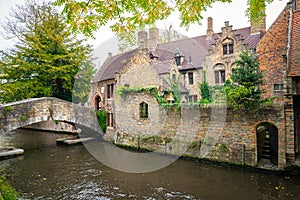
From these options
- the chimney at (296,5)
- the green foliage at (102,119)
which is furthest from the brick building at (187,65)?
the chimney at (296,5)

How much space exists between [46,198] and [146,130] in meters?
7.01

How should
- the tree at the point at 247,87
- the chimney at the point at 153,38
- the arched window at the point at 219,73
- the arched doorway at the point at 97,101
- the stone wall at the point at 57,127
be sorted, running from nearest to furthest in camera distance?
1. the tree at the point at 247,87
2. the arched doorway at the point at 97,101
3. the arched window at the point at 219,73
4. the stone wall at the point at 57,127
5. the chimney at the point at 153,38

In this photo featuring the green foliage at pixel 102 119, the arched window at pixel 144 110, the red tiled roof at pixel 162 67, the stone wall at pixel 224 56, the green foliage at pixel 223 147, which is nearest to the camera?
the green foliage at pixel 223 147

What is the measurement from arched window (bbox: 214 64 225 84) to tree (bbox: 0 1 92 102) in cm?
1272

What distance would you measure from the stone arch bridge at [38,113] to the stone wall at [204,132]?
3974mm

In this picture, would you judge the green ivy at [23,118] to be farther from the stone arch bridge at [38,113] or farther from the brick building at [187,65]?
the brick building at [187,65]

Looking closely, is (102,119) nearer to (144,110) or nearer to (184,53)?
(144,110)

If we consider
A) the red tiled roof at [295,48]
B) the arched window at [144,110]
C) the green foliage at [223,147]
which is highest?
the red tiled roof at [295,48]

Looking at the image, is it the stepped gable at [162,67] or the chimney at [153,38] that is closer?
the stepped gable at [162,67]

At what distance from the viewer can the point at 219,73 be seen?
1942 cm

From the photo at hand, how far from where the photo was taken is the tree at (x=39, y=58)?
678 inches

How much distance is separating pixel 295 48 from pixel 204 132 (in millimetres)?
5549

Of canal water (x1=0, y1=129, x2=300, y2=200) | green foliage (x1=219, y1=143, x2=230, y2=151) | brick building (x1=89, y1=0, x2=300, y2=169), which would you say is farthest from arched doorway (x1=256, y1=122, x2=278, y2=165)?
green foliage (x1=219, y1=143, x2=230, y2=151)

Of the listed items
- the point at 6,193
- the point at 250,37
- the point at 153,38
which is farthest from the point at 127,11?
the point at 153,38
